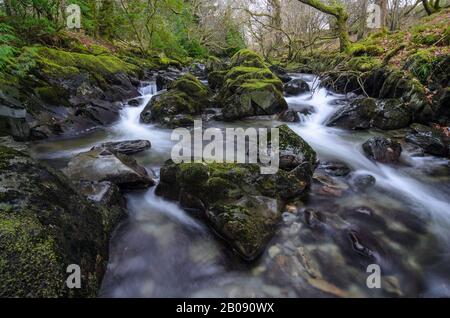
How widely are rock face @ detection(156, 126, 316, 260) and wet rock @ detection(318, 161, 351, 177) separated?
73 cm

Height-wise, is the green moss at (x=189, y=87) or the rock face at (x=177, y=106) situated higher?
the green moss at (x=189, y=87)

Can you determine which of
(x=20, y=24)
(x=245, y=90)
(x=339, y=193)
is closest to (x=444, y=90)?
(x=339, y=193)

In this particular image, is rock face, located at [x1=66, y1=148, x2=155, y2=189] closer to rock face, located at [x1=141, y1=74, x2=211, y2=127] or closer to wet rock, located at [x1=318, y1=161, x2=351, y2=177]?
wet rock, located at [x1=318, y1=161, x2=351, y2=177]

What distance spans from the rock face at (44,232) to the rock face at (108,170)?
776mm

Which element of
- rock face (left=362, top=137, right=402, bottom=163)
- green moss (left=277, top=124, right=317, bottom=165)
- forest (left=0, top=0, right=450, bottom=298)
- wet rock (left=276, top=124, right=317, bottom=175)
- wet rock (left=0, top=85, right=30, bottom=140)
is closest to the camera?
forest (left=0, top=0, right=450, bottom=298)

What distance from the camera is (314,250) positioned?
9.64 ft

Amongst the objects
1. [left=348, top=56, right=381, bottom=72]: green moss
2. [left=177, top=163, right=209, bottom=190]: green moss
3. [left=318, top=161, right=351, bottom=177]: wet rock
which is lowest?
[left=318, top=161, right=351, bottom=177]: wet rock

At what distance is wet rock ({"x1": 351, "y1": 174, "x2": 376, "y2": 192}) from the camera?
420cm

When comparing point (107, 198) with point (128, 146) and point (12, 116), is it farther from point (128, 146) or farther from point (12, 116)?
point (12, 116)

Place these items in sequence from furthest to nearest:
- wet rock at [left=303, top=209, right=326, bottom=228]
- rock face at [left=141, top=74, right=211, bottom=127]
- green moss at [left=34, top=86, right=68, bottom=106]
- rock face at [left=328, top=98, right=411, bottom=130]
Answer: rock face at [left=141, top=74, right=211, bottom=127] < green moss at [left=34, top=86, right=68, bottom=106] < rock face at [left=328, top=98, right=411, bottom=130] < wet rock at [left=303, top=209, right=326, bottom=228]

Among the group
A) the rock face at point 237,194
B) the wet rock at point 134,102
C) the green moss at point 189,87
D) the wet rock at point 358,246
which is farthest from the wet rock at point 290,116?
the wet rock at point 358,246

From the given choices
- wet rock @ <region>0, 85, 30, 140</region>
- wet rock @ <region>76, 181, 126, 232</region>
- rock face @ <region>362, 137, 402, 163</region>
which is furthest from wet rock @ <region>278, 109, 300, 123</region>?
wet rock @ <region>0, 85, 30, 140</region>

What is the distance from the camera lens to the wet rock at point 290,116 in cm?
773

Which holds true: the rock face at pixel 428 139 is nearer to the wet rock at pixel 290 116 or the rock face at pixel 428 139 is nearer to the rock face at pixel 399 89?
the rock face at pixel 399 89
